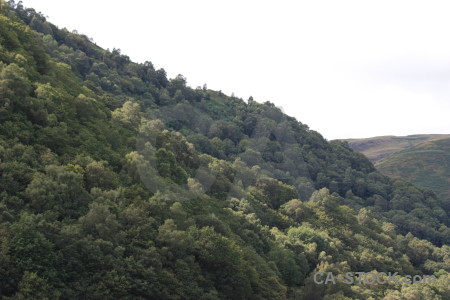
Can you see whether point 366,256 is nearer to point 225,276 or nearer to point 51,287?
point 225,276

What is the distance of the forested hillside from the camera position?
90.9ft

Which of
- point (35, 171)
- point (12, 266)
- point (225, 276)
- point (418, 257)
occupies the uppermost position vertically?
point (35, 171)

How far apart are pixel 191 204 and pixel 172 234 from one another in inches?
425

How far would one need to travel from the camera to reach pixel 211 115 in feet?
425

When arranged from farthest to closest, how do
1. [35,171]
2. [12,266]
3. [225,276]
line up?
[225,276], [35,171], [12,266]

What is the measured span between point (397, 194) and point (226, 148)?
53449 millimetres

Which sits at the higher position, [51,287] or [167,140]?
[167,140]

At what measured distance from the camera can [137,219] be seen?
1326 inches

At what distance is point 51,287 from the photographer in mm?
24938

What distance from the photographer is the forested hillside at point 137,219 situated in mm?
27719

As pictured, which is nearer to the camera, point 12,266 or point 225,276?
point 12,266

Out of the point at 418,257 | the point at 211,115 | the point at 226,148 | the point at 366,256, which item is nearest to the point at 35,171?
the point at 366,256

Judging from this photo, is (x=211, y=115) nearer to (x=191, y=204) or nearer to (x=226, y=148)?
(x=226, y=148)

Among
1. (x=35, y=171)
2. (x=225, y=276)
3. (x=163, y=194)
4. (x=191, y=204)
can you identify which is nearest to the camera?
(x=35, y=171)
